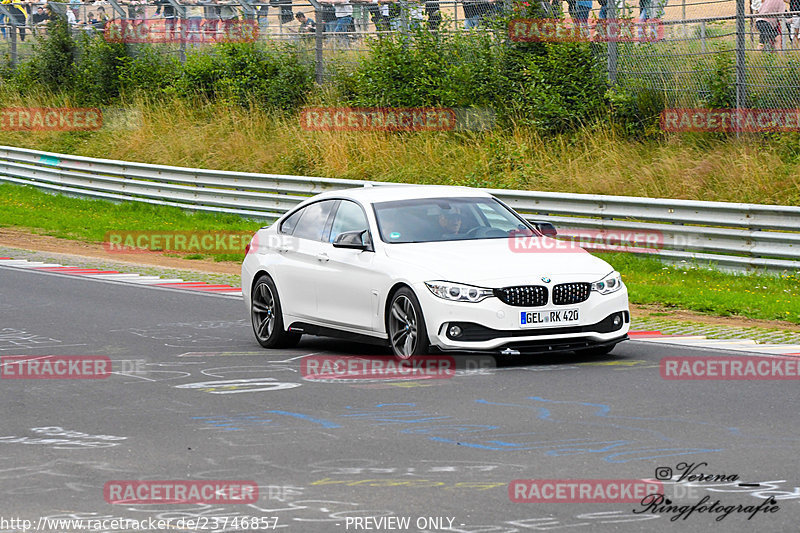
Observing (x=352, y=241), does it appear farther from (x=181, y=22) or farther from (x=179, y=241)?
(x=181, y=22)

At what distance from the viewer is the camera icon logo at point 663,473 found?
7004 millimetres

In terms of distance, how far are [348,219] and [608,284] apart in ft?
8.41

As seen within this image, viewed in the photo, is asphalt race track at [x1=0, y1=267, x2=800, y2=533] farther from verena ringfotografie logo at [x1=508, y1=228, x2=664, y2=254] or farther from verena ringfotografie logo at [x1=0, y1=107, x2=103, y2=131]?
verena ringfotografie logo at [x1=0, y1=107, x2=103, y2=131]

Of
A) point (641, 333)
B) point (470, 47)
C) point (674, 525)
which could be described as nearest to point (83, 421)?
point (674, 525)

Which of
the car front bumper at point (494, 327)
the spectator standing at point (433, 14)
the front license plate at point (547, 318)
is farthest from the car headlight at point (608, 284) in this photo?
the spectator standing at point (433, 14)

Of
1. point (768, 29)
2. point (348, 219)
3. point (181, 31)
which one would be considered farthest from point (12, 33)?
point (348, 219)

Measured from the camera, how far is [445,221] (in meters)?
12.0

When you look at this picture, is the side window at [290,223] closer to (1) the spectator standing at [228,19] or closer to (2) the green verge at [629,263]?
(2) the green verge at [629,263]

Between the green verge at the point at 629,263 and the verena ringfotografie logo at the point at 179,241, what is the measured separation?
311 millimetres

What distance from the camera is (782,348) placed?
12.1 metres

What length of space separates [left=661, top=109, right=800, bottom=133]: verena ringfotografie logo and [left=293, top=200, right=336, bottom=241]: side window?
403 inches

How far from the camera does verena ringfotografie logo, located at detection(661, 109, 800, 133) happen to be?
20734 millimetres

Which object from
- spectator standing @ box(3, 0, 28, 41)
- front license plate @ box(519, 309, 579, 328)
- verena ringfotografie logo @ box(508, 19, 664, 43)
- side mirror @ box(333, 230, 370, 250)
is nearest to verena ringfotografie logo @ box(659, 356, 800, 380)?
front license plate @ box(519, 309, 579, 328)

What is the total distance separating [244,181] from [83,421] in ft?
55.0
